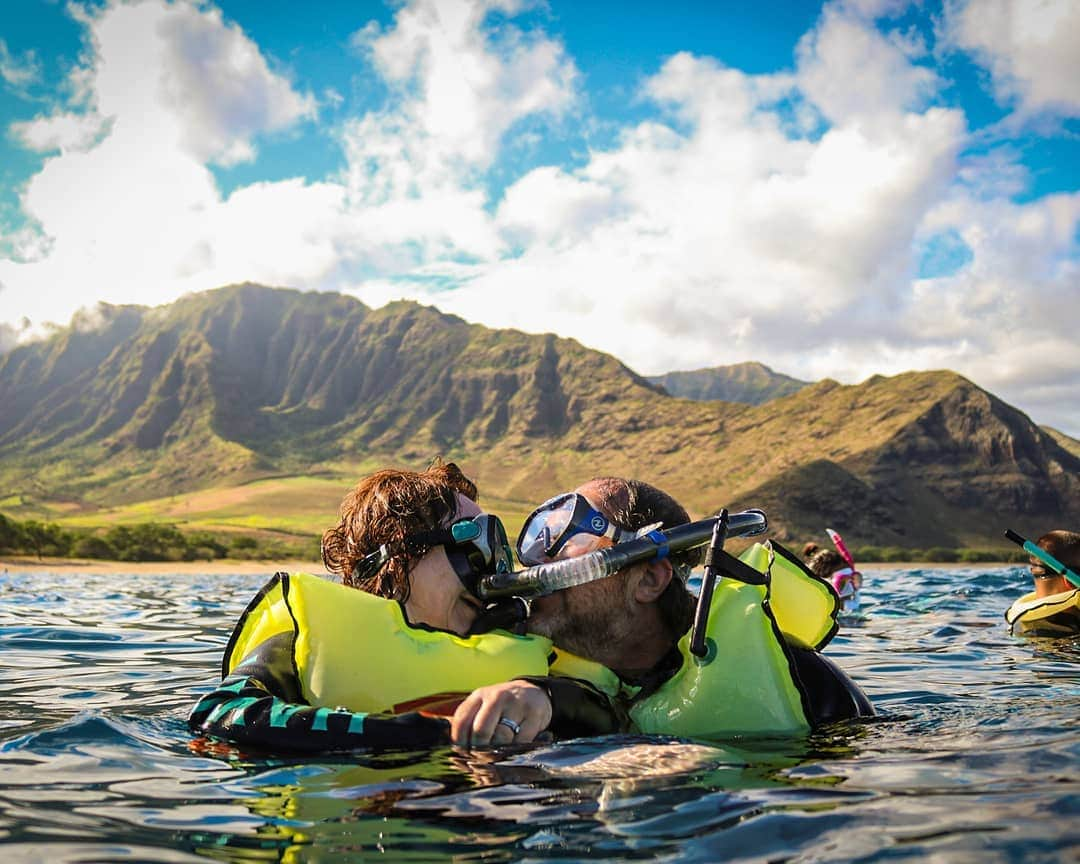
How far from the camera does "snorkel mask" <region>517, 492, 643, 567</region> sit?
464 centimetres

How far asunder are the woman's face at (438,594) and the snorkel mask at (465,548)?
0.04m

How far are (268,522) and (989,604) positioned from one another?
12728cm

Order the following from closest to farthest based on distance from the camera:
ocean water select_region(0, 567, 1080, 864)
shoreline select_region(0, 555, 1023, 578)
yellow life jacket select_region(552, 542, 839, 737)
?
ocean water select_region(0, 567, 1080, 864), yellow life jacket select_region(552, 542, 839, 737), shoreline select_region(0, 555, 1023, 578)

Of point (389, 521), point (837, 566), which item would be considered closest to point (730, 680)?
point (389, 521)

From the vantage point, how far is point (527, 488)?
629 ft

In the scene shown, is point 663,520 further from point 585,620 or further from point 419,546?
point 419,546

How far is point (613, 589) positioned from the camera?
14.9ft

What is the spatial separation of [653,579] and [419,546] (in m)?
1.16

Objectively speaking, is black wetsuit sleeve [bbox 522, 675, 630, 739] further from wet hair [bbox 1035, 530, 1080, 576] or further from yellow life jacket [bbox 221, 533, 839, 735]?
wet hair [bbox 1035, 530, 1080, 576]

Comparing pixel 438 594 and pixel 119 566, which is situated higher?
pixel 438 594

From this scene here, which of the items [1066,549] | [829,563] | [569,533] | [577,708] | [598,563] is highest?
[569,533]

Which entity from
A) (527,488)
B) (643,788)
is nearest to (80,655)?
(643,788)

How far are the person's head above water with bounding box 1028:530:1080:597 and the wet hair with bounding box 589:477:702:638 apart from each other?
6.47 m

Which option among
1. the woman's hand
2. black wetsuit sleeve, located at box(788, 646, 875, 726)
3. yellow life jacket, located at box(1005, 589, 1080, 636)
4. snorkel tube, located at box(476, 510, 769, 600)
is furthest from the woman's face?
yellow life jacket, located at box(1005, 589, 1080, 636)
